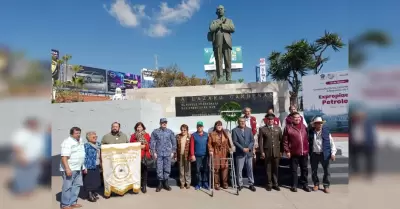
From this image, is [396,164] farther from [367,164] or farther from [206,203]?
[206,203]

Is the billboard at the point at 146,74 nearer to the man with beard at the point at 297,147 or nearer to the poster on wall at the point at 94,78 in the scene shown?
the poster on wall at the point at 94,78

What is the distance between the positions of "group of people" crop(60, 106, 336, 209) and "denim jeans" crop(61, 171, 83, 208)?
0.32 m

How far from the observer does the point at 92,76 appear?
4981 centimetres

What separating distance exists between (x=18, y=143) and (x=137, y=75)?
201ft

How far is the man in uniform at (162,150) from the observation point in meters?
5.46

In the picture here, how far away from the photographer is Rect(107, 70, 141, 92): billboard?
53219 mm

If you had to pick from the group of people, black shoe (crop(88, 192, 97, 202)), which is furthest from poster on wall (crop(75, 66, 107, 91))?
black shoe (crop(88, 192, 97, 202))

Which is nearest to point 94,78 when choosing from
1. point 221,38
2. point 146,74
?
point 146,74

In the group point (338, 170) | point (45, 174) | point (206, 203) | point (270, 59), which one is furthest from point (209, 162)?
point (270, 59)

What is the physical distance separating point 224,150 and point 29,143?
4408 mm

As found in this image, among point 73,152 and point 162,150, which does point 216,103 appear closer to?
point 162,150

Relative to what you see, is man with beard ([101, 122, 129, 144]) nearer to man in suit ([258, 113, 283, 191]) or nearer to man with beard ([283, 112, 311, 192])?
man in suit ([258, 113, 283, 191])

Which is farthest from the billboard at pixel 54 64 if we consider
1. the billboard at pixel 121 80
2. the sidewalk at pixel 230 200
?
the billboard at pixel 121 80

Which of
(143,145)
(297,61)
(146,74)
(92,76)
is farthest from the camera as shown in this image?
(146,74)
